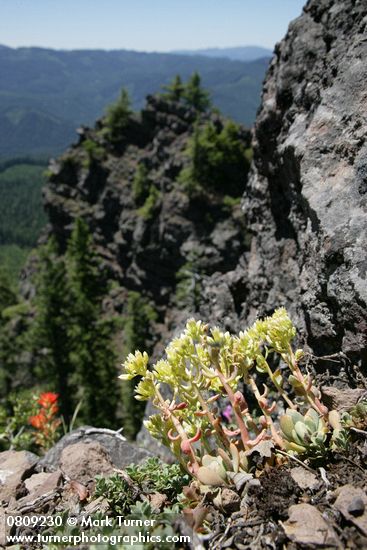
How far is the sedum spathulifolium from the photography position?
3.01 meters

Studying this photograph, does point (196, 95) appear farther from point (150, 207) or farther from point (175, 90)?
point (150, 207)

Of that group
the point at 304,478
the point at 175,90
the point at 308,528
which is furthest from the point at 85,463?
the point at 175,90

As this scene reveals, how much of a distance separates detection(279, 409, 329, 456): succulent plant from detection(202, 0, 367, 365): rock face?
36.1 inches

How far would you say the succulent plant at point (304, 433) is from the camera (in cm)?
296

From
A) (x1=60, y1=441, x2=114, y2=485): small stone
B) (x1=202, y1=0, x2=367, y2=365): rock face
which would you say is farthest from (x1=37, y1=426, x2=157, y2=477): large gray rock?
(x1=202, y1=0, x2=367, y2=365): rock face

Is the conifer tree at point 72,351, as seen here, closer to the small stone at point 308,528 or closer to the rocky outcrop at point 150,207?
the rocky outcrop at point 150,207

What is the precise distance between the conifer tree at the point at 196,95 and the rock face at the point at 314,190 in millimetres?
73587

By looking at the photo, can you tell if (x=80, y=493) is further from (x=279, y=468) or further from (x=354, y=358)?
(x=354, y=358)

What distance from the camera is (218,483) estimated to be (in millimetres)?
2877

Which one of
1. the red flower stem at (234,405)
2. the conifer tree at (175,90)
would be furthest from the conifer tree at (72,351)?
the conifer tree at (175,90)

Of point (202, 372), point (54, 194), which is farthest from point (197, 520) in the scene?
point (54, 194)

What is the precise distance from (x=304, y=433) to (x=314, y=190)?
238 centimetres

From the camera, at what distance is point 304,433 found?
298 centimetres

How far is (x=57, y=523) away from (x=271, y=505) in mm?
1306
